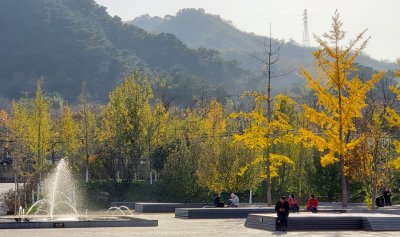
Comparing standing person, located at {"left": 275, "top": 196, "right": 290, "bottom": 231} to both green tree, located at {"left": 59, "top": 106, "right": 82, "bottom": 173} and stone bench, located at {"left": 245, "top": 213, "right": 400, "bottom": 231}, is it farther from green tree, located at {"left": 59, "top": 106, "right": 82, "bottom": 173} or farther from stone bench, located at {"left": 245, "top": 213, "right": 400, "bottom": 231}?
green tree, located at {"left": 59, "top": 106, "right": 82, "bottom": 173}

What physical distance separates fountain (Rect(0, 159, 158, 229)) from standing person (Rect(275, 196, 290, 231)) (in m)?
5.42

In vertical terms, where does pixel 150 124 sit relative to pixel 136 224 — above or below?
above

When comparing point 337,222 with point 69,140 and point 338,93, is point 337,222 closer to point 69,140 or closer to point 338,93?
point 338,93

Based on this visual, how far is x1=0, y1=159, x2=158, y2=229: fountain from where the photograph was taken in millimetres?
31547

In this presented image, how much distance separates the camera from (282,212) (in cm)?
2941

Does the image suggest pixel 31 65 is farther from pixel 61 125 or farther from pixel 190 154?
pixel 190 154

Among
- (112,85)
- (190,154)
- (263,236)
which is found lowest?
(263,236)

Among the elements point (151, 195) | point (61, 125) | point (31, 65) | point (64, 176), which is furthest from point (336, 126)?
point (31, 65)

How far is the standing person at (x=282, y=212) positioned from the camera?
29.1 meters

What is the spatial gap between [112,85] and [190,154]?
139 m

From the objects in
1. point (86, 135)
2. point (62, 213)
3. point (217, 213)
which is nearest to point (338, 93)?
point (217, 213)

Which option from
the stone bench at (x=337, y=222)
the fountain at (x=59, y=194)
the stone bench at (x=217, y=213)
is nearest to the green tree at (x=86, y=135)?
the fountain at (x=59, y=194)

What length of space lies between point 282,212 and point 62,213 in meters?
20.3

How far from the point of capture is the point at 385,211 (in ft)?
129
